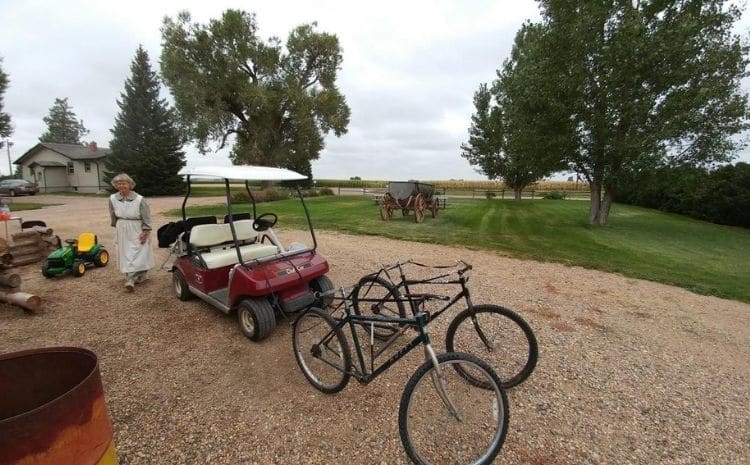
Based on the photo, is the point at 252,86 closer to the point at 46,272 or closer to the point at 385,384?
the point at 46,272

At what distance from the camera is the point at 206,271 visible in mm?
4309

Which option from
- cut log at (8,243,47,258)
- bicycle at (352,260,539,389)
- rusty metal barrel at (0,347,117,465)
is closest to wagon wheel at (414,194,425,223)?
bicycle at (352,260,539,389)

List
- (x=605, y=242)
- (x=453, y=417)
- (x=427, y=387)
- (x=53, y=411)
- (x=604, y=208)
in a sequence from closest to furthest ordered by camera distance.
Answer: (x=53, y=411)
(x=453, y=417)
(x=427, y=387)
(x=605, y=242)
(x=604, y=208)

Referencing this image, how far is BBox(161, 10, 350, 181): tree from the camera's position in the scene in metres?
24.5

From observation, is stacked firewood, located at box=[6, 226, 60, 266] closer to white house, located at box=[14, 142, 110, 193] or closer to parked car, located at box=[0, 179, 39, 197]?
parked car, located at box=[0, 179, 39, 197]

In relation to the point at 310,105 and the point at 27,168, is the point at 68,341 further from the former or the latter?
the point at 27,168

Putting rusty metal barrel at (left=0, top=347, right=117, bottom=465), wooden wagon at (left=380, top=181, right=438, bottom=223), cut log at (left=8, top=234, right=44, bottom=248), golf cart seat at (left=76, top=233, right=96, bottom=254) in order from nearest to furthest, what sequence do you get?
rusty metal barrel at (left=0, top=347, right=117, bottom=465), golf cart seat at (left=76, top=233, right=96, bottom=254), cut log at (left=8, top=234, right=44, bottom=248), wooden wagon at (left=380, top=181, right=438, bottom=223)

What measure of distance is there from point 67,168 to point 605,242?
141ft

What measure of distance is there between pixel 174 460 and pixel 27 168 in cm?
4732

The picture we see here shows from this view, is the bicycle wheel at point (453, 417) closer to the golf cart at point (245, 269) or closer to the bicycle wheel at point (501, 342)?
the bicycle wheel at point (501, 342)

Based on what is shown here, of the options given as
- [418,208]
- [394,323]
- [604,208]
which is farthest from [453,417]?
[604,208]

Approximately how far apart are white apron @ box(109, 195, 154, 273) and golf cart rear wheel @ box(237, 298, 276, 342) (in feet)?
9.21

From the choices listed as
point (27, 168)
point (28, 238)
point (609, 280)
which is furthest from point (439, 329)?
point (27, 168)

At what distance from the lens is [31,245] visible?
7160 mm
